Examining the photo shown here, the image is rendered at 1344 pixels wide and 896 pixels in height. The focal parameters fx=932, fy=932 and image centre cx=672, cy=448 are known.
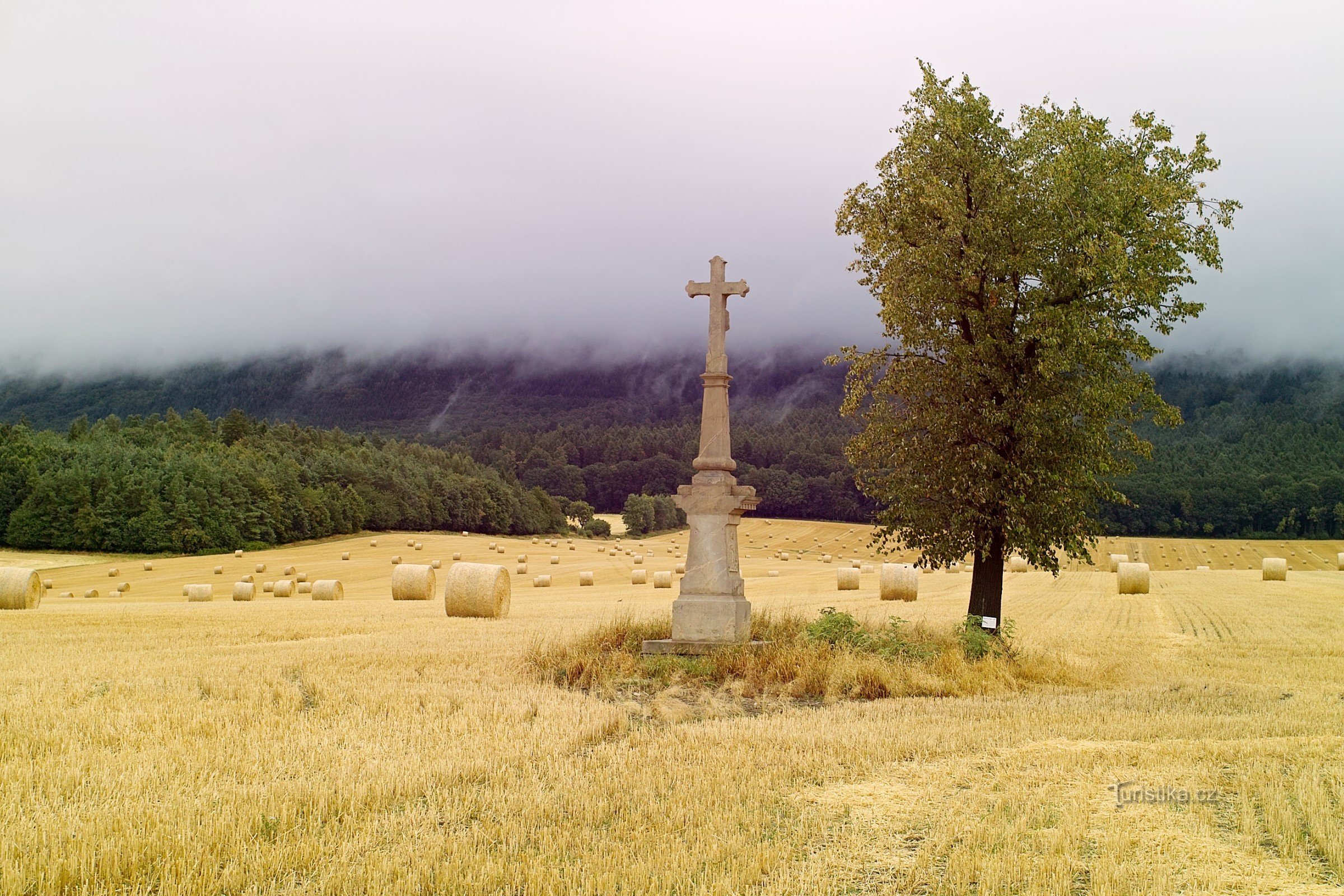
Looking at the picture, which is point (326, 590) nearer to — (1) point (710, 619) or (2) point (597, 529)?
(1) point (710, 619)

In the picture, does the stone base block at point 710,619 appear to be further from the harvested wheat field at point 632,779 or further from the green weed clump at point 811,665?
the harvested wheat field at point 632,779

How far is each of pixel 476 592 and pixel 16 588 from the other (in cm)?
1189

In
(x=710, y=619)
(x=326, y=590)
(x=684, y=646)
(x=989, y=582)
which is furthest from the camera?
(x=326, y=590)

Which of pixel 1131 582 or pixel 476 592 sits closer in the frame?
pixel 476 592

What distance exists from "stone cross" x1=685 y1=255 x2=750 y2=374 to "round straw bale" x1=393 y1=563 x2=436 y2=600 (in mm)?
20182

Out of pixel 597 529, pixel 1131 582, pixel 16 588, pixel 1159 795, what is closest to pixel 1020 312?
pixel 1159 795

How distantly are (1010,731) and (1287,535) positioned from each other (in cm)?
9102

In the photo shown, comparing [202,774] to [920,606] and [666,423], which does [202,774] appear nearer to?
[920,606]

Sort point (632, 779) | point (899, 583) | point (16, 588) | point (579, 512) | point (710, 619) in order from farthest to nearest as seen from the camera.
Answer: point (579, 512), point (899, 583), point (16, 588), point (710, 619), point (632, 779)

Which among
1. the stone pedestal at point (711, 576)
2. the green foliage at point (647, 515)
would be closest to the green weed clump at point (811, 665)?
the stone pedestal at point (711, 576)

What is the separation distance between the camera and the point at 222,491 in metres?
71.9

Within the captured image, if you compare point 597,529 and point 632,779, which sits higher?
point 632,779

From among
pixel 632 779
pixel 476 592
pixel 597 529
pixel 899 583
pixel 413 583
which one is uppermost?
pixel 632 779

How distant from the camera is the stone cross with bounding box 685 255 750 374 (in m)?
13.8
